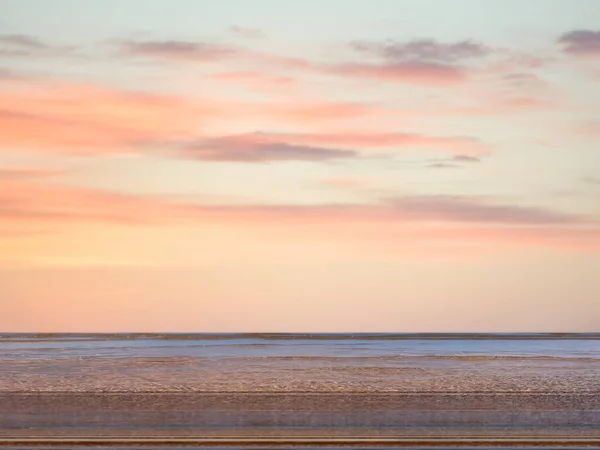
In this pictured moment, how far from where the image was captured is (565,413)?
85.1 ft

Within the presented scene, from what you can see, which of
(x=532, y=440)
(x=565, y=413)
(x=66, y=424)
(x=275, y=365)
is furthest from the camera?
(x=275, y=365)

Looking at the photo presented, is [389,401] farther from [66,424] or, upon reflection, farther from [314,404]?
[66,424]

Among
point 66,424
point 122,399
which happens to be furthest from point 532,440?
point 122,399

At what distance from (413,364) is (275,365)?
8514mm

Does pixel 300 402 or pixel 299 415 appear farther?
pixel 300 402

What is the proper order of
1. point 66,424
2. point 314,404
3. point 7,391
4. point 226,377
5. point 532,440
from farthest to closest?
1. point 226,377
2. point 7,391
3. point 314,404
4. point 66,424
5. point 532,440

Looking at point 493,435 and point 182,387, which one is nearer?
point 493,435

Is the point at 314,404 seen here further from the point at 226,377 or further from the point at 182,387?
the point at 226,377

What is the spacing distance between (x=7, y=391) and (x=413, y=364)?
27558 mm

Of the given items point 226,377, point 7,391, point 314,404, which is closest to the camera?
point 314,404

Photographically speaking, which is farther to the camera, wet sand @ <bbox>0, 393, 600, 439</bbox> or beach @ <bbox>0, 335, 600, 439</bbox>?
beach @ <bbox>0, 335, 600, 439</bbox>

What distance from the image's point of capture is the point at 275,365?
5359 cm

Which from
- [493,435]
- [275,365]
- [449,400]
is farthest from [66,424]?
[275,365]

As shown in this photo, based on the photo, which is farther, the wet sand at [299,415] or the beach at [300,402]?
the beach at [300,402]
